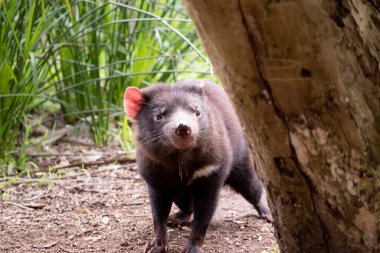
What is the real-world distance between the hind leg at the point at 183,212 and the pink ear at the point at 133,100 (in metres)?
0.70

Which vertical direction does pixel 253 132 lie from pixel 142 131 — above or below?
above

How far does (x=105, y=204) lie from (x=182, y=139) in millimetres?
1353

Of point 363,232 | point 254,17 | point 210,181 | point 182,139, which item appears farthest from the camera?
point 210,181

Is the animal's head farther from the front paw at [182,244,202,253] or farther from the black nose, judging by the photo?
the front paw at [182,244,202,253]

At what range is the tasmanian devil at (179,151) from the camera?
3.54m

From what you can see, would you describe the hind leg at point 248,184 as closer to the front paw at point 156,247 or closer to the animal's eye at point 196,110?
the animal's eye at point 196,110

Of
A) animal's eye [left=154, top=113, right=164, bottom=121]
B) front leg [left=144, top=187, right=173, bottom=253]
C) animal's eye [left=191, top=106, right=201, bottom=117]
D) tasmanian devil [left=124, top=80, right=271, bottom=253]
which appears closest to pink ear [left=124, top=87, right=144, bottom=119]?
tasmanian devil [left=124, top=80, right=271, bottom=253]

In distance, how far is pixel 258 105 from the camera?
7.41 ft

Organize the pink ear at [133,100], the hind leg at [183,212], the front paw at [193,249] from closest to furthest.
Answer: the front paw at [193,249]
the pink ear at [133,100]
the hind leg at [183,212]

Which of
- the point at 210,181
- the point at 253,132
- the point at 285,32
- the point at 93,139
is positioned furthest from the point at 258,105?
the point at 93,139

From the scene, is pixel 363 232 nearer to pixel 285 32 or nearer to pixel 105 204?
pixel 285 32

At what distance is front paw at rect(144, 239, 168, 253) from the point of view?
3578mm

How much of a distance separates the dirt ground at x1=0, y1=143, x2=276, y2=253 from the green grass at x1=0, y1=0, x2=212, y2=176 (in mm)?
369

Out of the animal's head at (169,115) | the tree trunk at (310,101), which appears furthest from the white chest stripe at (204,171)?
the tree trunk at (310,101)
